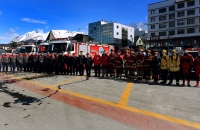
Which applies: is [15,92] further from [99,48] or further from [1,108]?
[99,48]

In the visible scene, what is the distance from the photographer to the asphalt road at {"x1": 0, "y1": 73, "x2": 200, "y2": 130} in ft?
14.5

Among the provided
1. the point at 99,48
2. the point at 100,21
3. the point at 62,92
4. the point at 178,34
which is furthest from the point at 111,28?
the point at 62,92

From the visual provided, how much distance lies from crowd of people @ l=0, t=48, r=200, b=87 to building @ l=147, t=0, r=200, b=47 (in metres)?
47.3

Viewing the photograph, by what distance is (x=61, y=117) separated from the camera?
4867 millimetres

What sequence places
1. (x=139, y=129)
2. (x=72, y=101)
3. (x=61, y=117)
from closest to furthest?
1. (x=139, y=129)
2. (x=61, y=117)
3. (x=72, y=101)

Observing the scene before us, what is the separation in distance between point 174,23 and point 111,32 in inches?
1152

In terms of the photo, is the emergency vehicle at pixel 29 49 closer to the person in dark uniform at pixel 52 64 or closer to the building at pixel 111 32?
the person in dark uniform at pixel 52 64

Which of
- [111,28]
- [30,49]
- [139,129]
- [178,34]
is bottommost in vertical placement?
[139,129]

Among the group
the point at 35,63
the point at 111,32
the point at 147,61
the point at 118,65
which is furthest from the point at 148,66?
the point at 111,32

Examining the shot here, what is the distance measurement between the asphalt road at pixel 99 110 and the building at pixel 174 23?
172ft

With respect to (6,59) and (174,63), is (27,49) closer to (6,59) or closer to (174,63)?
(6,59)

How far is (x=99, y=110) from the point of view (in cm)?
545

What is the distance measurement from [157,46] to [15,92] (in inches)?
2305

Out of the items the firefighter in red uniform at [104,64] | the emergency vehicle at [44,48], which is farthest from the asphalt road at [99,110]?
the emergency vehicle at [44,48]
